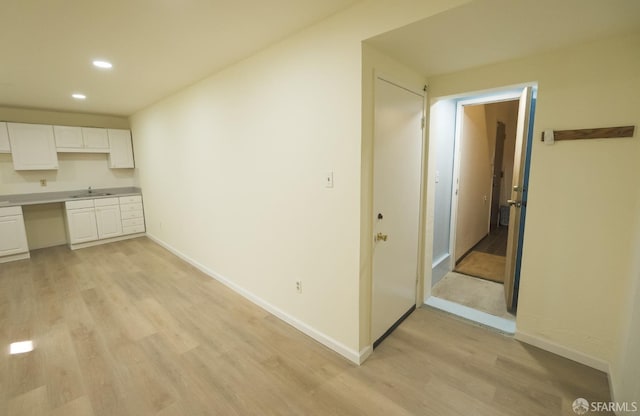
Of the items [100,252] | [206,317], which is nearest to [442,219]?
[206,317]

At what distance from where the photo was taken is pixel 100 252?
482 cm

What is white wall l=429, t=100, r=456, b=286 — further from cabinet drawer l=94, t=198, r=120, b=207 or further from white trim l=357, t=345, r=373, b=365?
cabinet drawer l=94, t=198, r=120, b=207

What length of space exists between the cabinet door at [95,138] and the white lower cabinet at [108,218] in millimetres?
1034

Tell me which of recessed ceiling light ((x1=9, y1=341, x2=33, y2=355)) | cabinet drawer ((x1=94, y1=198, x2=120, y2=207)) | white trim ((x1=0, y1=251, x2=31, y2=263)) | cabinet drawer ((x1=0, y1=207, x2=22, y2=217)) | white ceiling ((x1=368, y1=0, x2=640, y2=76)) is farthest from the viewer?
cabinet drawer ((x1=94, y1=198, x2=120, y2=207))

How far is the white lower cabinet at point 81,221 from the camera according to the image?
4871 millimetres

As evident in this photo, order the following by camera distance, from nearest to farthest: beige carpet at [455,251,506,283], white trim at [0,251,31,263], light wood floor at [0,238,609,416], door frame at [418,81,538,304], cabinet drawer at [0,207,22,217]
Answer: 1. light wood floor at [0,238,609,416]
2. door frame at [418,81,538,304]
3. beige carpet at [455,251,506,283]
4. cabinet drawer at [0,207,22,217]
5. white trim at [0,251,31,263]

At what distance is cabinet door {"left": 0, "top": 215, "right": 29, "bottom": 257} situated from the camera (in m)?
4.28

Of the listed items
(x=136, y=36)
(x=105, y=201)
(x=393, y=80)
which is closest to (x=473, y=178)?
(x=393, y=80)

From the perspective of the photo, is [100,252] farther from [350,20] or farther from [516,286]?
[516,286]

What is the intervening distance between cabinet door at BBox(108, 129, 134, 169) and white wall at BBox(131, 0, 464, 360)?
2773mm

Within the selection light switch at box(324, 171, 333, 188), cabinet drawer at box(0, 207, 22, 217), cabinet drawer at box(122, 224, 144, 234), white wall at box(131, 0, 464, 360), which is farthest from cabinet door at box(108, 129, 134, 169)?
light switch at box(324, 171, 333, 188)

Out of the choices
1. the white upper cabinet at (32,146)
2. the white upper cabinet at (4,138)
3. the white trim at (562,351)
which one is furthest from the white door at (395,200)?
the white upper cabinet at (4,138)

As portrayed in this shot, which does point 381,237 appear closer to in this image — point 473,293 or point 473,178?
point 473,293

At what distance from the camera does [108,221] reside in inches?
208
